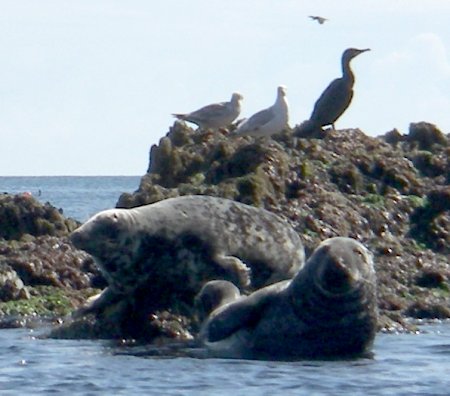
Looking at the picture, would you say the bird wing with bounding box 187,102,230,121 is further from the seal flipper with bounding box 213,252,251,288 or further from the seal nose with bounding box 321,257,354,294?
the seal nose with bounding box 321,257,354,294

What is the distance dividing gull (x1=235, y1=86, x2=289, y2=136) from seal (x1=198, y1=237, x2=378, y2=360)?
626cm

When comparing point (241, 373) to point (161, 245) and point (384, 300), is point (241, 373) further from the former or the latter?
point (384, 300)

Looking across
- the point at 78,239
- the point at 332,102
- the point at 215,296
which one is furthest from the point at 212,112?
the point at 215,296

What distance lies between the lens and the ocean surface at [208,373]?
40.0 feet

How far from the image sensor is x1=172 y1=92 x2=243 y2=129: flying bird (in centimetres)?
2173

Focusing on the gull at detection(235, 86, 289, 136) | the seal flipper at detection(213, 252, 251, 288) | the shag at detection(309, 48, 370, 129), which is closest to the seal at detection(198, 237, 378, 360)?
the seal flipper at detection(213, 252, 251, 288)

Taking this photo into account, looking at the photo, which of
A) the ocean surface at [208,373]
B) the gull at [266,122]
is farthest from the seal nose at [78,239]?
the gull at [266,122]

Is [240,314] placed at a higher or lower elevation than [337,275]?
lower

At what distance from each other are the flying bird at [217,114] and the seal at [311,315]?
25.7 feet

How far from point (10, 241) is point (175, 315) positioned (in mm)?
4514

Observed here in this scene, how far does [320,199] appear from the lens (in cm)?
1842

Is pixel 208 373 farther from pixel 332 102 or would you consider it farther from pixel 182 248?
pixel 332 102

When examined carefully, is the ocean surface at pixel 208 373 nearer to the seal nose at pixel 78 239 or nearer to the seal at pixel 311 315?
the seal at pixel 311 315

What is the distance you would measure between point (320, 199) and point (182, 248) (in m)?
3.33
